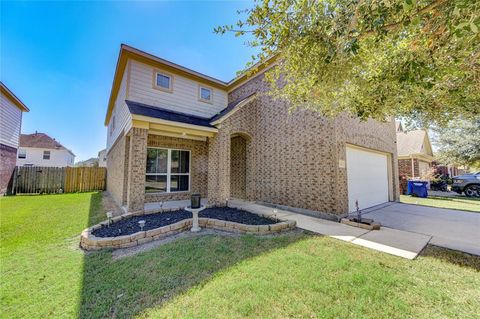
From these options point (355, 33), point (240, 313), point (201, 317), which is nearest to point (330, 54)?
point (355, 33)

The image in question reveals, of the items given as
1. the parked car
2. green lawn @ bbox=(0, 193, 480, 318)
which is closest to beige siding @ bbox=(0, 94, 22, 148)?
green lawn @ bbox=(0, 193, 480, 318)

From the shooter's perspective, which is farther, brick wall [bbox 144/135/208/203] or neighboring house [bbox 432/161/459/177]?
neighboring house [bbox 432/161/459/177]

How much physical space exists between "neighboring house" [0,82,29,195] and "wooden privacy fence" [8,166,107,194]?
596mm

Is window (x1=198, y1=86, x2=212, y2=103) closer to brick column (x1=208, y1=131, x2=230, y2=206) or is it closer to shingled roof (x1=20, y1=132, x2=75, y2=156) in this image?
brick column (x1=208, y1=131, x2=230, y2=206)

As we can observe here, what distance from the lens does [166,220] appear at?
233 inches

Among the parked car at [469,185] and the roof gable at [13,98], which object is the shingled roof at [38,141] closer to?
the roof gable at [13,98]

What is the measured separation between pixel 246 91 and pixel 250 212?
688 centimetres

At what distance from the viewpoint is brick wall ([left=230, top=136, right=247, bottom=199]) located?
10.6 meters

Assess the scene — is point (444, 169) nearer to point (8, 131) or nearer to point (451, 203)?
point (451, 203)

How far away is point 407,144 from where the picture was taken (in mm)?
17438

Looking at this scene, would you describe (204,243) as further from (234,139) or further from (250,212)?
(234,139)

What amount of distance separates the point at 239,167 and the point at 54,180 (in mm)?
14415

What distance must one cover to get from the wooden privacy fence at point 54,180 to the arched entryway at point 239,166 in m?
12.4

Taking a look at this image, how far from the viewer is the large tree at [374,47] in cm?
273
